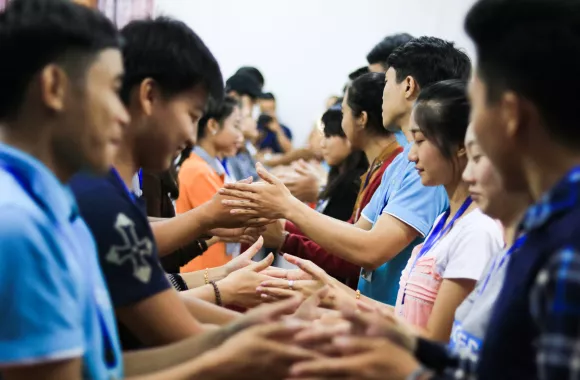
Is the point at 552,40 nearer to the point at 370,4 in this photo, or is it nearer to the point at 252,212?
the point at 252,212

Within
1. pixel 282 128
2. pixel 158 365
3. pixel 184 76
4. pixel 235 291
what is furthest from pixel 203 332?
pixel 282 128

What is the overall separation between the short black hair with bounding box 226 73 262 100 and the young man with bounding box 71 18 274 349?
15.2ft

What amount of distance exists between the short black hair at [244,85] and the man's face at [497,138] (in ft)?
16.8

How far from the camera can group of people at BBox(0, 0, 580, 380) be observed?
896 millimetres

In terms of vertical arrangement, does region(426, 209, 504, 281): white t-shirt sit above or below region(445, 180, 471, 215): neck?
below

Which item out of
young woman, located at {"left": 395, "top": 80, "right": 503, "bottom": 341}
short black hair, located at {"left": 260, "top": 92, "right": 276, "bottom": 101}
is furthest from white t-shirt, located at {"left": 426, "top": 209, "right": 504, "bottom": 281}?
short black hair, located at {"left": 260, "top": 92, "right": 276, "bottom": 101}

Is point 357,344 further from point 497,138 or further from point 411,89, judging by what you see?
point 411,89

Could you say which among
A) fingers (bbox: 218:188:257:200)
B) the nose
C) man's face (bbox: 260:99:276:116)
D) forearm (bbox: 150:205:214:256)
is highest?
the nose

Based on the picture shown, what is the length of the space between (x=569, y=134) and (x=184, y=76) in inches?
29.8

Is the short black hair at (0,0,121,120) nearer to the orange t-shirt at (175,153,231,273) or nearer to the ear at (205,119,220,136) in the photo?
the orange t-shirt at (175,153,231,273)

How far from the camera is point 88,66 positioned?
3.46 ft

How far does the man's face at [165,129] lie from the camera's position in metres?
1.37

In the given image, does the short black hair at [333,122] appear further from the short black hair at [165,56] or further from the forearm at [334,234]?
the short black hair at [165,56]

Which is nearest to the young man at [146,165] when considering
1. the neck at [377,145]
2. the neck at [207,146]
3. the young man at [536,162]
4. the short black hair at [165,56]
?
the short black hair at [165,56]
